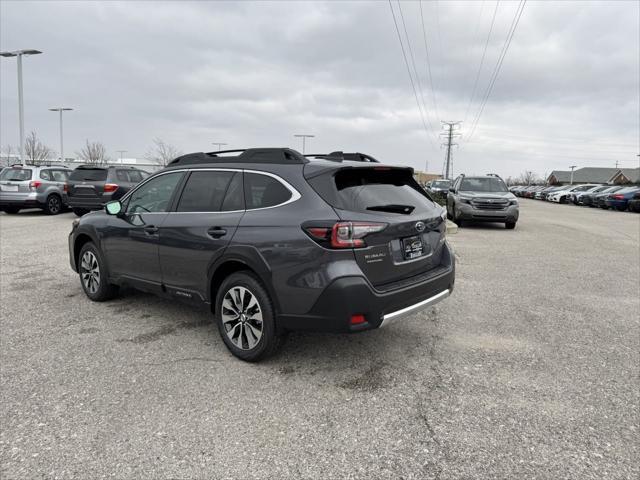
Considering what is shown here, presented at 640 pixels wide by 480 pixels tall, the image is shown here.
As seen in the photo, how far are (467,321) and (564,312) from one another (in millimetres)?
1307

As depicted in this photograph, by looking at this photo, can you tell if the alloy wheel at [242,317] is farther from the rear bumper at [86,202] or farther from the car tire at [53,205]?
the car tire at [53,205]

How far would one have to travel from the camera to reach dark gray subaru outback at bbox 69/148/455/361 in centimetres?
328

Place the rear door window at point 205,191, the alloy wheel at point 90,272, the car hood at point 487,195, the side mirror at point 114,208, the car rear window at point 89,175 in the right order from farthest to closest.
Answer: the car hood at point 487,195 → the car rear window at point 89,175 → the alloy wheel at point 90,272 → the side mirror at point 114,208 → the rear door window at point 205,191

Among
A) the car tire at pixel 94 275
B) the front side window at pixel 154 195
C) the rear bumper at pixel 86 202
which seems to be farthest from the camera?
the rear bumper at pixel 86 202

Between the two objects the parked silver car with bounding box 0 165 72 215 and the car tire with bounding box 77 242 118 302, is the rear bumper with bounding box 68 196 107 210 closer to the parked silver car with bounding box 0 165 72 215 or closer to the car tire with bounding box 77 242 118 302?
the parked silver car with bounding box 0 165 72 215

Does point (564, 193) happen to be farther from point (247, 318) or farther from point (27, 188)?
point (247, 318)

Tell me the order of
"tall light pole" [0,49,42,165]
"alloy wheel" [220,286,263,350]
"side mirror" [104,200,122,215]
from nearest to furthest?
"alloy wheel" [220,286,263,350]
"side mirror" [104,200,122,215]
"tall light pole" [0,49,42,165]

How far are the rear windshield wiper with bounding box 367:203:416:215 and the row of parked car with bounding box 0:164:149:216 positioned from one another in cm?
1126

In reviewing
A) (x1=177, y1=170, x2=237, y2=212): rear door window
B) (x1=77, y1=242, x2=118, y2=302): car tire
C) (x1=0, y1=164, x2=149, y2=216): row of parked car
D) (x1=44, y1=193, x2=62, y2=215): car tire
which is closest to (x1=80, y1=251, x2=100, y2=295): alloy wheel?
(x1=77, y1=242, x2=118, y2=302): car tire

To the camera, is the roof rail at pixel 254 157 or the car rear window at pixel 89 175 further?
the car rear window at pixel 89 175

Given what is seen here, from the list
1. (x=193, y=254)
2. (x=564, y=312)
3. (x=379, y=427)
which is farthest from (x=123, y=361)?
(x=564, y=312)

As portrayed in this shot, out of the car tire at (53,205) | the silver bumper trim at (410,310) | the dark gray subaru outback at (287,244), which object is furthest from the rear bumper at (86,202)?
the silver bumper trim at (410,310)

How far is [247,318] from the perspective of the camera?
3.73 m

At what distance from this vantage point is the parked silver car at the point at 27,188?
49.8ft
